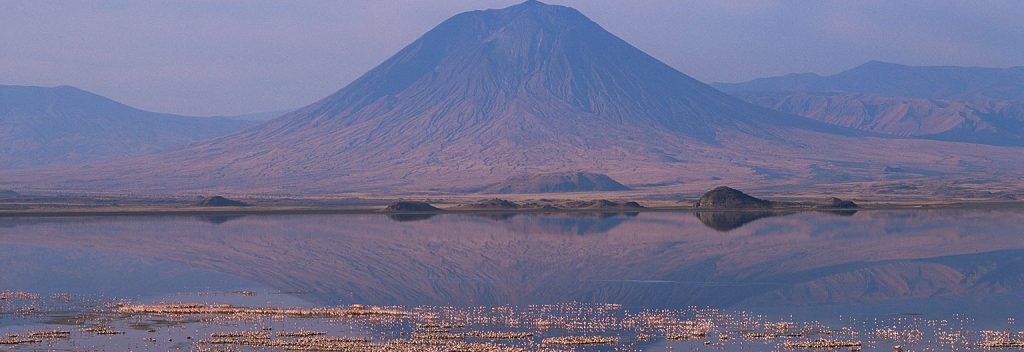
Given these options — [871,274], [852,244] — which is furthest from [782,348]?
[852,244]

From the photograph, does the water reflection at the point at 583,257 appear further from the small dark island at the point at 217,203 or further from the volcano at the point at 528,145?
the volcano at the point at 528,145

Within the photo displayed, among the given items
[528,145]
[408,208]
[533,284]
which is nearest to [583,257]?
[533,284]

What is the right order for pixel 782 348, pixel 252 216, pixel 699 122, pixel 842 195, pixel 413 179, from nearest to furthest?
pixel 782 348 → pixel 252 216 → pixel 842 195 → pixel 413 179 → pixel 699 122

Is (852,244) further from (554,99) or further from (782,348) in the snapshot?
(554,99)

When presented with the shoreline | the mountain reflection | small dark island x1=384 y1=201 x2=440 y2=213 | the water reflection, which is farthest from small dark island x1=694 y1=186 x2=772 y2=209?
small dark island x1=384 y1=201 x2=440 y2=213

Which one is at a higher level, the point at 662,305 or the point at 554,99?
the point at 554,99

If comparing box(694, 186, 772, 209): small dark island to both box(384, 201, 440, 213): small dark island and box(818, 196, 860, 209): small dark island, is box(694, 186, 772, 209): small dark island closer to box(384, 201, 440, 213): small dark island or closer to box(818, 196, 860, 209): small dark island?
box(818, 196, 860, 209): small dark island

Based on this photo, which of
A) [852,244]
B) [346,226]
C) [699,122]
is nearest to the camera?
[852,244]
